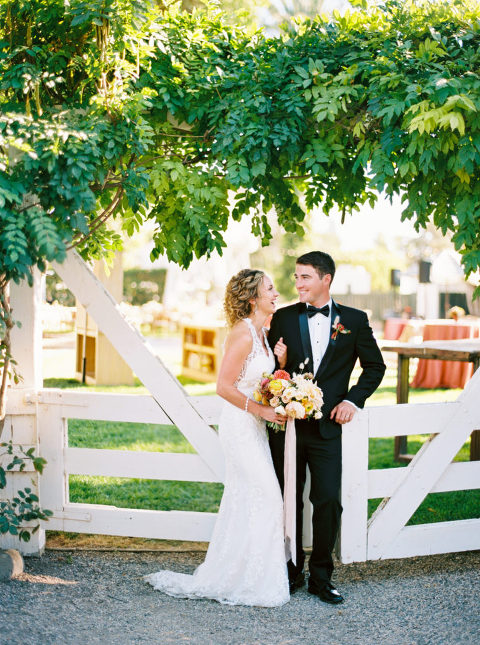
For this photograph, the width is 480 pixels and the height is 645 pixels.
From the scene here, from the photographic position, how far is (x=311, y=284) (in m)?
4.15

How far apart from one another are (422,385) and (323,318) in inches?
362

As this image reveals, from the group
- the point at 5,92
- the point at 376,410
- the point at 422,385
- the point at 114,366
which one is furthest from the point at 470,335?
the point at 5,92

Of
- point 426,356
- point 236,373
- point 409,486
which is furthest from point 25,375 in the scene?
point 426,356

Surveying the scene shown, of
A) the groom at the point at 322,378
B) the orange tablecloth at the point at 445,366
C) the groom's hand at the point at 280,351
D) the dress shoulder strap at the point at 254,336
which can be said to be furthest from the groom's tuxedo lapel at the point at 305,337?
the orange tablecloth at the point at 445,366

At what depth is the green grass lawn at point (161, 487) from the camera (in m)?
6.10

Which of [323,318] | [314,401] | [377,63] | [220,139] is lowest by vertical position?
[314,401]

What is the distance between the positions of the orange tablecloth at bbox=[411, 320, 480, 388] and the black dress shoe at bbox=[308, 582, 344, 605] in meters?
8.81

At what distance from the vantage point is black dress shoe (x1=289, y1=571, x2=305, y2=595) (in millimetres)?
4137

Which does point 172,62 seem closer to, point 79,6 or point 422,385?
point 79,6

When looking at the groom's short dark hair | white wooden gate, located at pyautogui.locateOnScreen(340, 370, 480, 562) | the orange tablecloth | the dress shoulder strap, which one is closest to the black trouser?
white wooden gate, located at pyautogui.locateOnScreen(340, 370, 480, 562)

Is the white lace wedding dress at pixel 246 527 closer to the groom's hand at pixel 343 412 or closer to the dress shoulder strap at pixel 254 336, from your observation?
the dress shoulder strap at pixel 254 336

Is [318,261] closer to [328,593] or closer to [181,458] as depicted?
[181,458]

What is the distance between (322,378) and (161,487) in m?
3.15

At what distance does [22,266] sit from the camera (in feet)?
11.2
